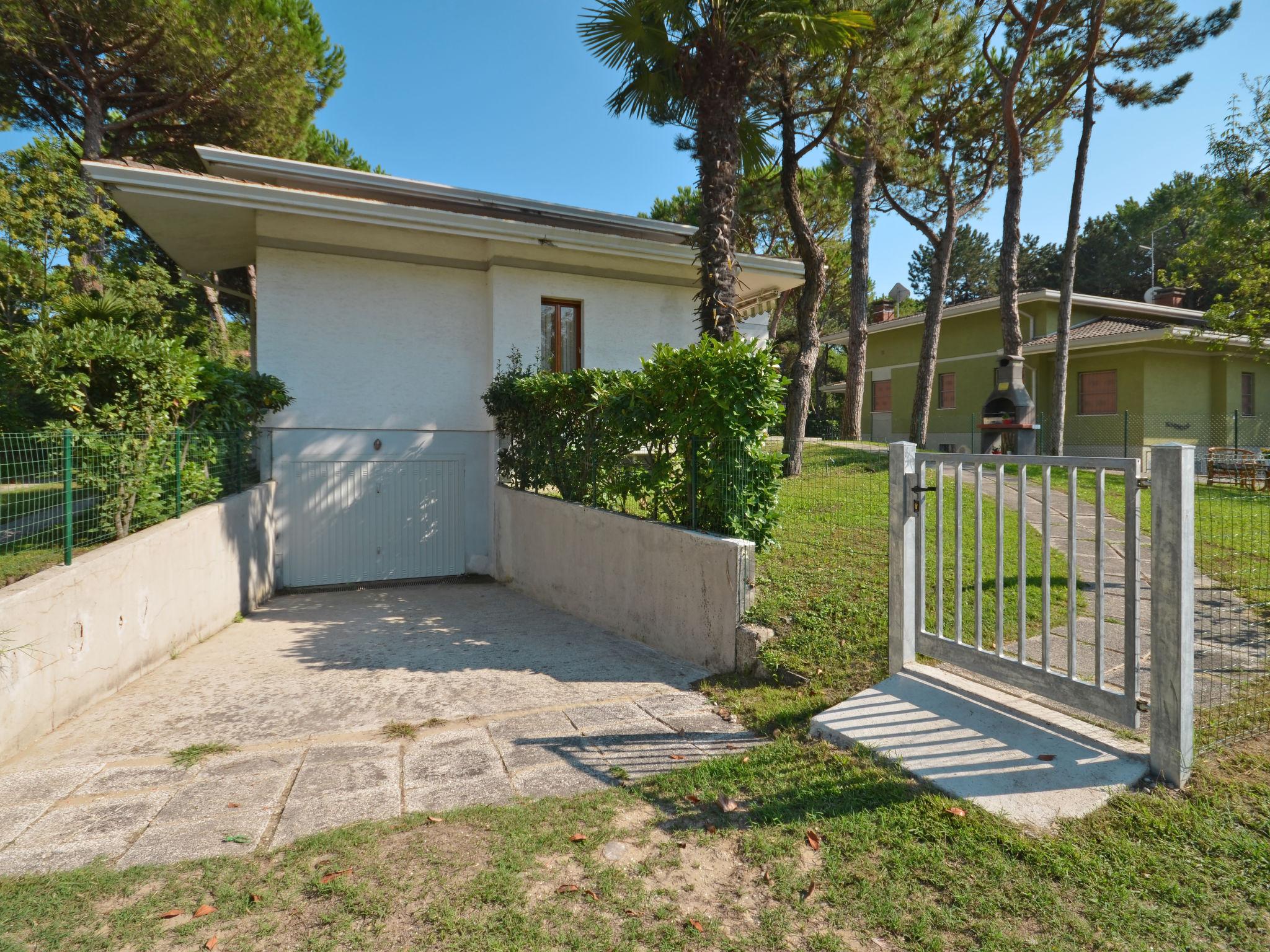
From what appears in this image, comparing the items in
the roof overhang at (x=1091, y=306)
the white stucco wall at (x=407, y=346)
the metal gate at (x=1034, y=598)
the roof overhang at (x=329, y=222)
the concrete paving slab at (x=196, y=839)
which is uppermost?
the roof overhang at (x=1091, y=306)

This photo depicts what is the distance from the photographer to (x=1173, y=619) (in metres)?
3.15

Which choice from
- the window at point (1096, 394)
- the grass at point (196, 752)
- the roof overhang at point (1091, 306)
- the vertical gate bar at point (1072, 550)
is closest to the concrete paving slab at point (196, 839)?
the grass at point (196, 752)

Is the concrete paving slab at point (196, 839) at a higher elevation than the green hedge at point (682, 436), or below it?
below

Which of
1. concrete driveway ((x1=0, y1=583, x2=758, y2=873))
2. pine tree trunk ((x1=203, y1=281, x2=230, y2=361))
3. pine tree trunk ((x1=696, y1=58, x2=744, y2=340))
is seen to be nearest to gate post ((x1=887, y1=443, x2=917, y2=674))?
concrete driveway ((x1=0, y1=583, x2=758, y2=873))

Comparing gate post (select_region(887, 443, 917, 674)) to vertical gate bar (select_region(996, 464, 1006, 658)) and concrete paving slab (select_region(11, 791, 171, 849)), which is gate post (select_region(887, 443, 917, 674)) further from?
concrete paving slab (select_region(11, 791, 171, 849))

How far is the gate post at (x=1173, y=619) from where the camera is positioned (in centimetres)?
313

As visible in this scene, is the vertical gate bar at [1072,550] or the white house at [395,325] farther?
the white house at [395,325]

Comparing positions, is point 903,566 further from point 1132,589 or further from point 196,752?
point 196,752

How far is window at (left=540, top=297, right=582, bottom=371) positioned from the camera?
39.4 feet

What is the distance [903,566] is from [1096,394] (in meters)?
22.6

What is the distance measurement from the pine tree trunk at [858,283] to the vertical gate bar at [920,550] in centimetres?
1424

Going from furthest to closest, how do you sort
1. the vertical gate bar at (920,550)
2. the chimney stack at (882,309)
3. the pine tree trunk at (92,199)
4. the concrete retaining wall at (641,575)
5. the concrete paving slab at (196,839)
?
the chimney stack at (882,309)
the pine tree trunk at (92,199)
the concrete retaining wall at (641,575)
the vertical gate bar at (920,550)
the concrete paving slab at (196,839)

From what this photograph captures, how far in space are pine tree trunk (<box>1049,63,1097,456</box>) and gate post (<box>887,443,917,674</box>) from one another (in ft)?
51.2

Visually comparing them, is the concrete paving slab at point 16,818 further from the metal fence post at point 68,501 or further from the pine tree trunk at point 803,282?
the pine tree trunk at point 803,282
